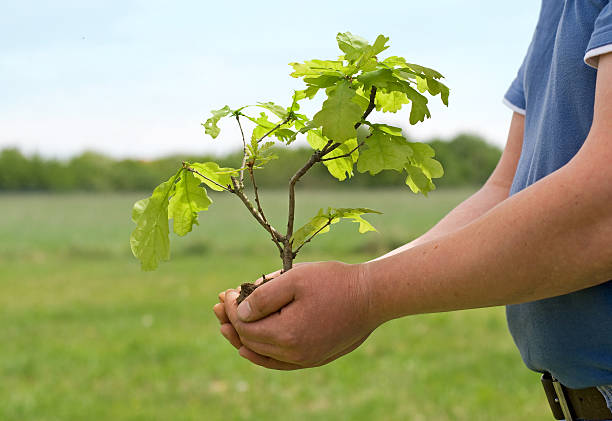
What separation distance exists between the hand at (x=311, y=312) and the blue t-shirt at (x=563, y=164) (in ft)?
1.27

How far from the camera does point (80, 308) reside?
685 cm

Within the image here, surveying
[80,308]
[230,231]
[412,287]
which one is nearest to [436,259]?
[412,287]

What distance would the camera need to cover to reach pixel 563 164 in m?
1.12

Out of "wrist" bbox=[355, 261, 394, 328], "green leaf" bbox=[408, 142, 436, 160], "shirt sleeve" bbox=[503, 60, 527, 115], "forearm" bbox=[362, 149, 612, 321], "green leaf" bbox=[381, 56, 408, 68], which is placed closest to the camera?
"forearm" bbox=[362, 149, 612, 321]

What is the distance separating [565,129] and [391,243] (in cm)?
1016

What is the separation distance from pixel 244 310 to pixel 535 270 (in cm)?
52

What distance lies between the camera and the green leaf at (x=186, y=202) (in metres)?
1.21

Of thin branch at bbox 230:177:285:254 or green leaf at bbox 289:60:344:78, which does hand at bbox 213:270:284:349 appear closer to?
thin branch at bbox 230:177:285:254

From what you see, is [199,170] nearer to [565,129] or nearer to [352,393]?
[565,129]

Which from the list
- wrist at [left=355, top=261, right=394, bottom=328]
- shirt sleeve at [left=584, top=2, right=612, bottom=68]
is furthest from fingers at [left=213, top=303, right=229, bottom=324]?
shirt sleeve at [left=584, top=2, right=612, bottom=68]

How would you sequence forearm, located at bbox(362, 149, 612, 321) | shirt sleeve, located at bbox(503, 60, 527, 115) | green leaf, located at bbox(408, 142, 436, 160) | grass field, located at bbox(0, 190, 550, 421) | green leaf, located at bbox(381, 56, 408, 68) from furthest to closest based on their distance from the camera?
grass field, located at bbox(0, 190, 550, 421) → shirt sleeve, located at bbox(503, 60, 527, 115) → green leaf, located at bbox(408, 142, 436, 160) → green leaf, located at bbox(381, 56, 408, 68) → forearm, located at bbox(362, 149, 612, 321)

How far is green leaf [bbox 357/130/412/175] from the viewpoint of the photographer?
3.71 ft

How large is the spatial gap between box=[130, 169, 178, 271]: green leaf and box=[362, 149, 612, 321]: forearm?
43 cm

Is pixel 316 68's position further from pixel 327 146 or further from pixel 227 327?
pixel 227 327
